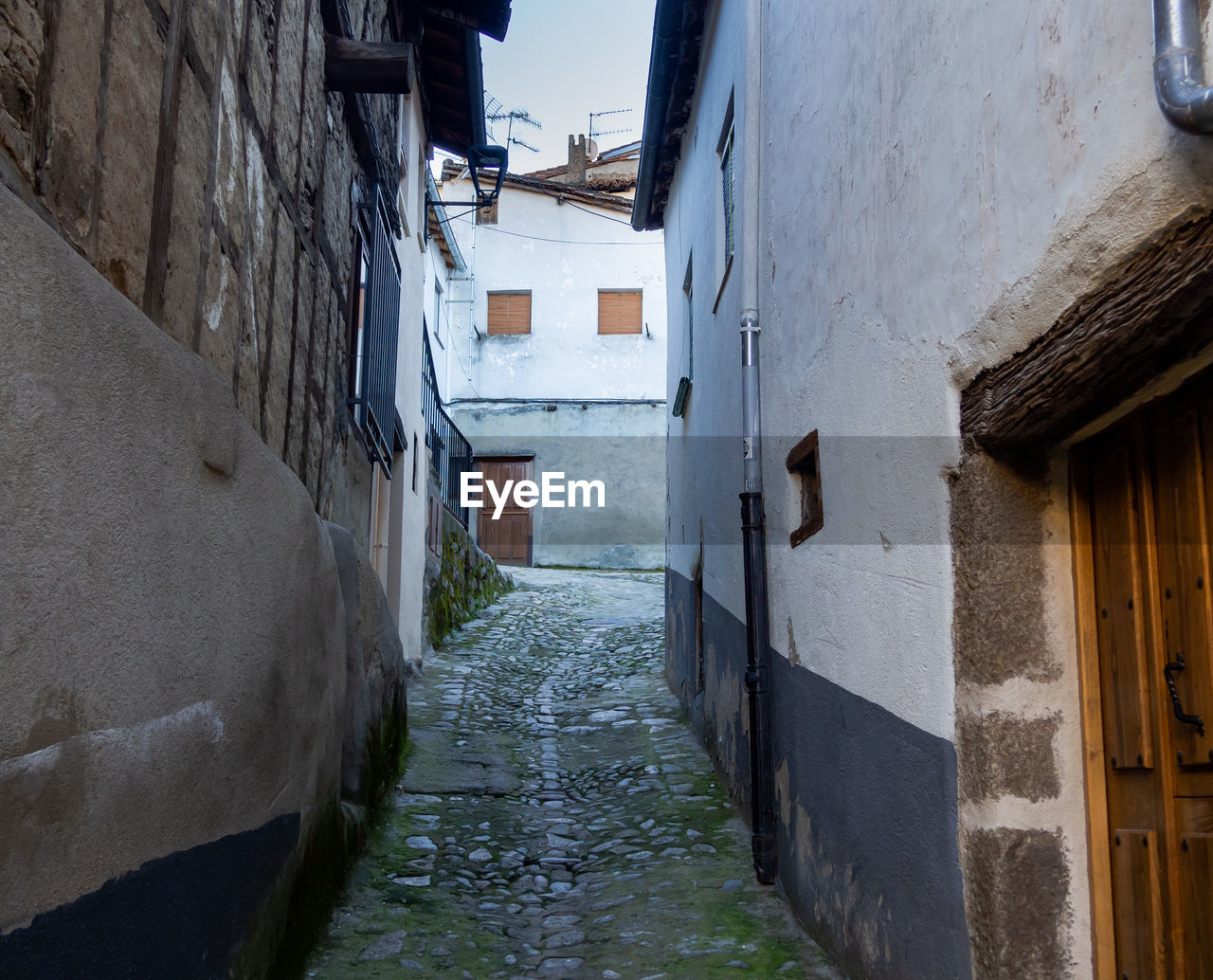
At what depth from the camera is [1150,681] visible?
2.30m

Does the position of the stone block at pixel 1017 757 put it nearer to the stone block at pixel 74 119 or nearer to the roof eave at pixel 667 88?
the stone block at pixel 74 119

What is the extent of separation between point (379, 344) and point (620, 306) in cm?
1333

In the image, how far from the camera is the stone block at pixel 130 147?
2572 mm

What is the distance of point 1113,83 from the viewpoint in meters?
2.00

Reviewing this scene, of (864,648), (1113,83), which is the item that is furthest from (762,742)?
(1113,83)

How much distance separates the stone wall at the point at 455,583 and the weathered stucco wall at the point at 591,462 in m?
4.19

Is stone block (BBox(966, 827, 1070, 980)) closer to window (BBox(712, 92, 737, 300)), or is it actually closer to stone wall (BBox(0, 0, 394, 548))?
stone wall (BBox(0, 0, 394, 548))

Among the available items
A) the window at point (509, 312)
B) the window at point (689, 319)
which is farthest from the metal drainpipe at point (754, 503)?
the window at point (509, 312)

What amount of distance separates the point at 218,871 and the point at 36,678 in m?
0.99

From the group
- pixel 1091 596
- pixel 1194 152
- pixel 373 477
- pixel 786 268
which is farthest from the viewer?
pixel 373 477

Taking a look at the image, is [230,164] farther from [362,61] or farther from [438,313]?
[438,313]

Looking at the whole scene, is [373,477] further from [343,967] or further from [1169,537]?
[1169,537]

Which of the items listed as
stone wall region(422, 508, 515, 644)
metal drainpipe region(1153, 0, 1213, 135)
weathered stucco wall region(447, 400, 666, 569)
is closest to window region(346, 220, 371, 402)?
stone wall region(422, 508, 515, 644)

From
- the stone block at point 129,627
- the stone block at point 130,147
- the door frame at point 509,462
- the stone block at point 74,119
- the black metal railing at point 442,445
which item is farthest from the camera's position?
the door frame at point 509,462
